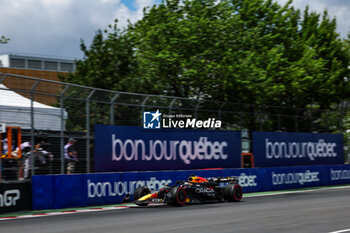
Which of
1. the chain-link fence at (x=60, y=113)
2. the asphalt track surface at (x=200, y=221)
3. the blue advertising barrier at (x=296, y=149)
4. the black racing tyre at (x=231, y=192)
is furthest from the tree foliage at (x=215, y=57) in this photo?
the asphalt track surface at (x=200, y=221)

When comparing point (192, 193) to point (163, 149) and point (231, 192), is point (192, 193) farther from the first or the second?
point (163, 149)

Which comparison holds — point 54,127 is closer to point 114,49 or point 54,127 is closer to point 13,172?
point 13,172

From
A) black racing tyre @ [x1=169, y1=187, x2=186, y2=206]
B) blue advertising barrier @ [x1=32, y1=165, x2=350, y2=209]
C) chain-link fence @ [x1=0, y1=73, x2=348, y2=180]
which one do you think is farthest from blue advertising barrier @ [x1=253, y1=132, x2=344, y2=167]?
black racing tyre @ [x1=169, y1=187, x2=186, y2=206]

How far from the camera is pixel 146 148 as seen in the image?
1892 cm

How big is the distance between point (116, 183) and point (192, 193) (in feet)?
9.43

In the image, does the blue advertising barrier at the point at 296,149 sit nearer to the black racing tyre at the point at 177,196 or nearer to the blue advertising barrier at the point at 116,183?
the blue advertising barrier at the point at 116,183

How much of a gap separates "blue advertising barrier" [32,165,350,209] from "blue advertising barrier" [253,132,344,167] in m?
1.11

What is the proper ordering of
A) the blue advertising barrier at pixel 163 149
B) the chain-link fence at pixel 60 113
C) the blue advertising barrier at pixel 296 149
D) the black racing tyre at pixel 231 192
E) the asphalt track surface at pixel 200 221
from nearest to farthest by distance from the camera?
the asphalt track surface at pixel 200 221 → the chain-link fence at pixel 60 113 → the black racing tyre at pixel 231 192 → the blue advertising barrier at pixel 163 149 → the blue advertising barrier at pixel 296 149

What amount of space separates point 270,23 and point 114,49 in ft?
32.6

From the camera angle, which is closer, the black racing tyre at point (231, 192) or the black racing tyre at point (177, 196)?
the black racing tyre at point (177, 196)

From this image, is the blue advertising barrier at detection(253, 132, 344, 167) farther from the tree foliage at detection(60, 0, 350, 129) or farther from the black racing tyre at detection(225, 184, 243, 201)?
the black racing tyre at detection(225, 184, 243, 201)

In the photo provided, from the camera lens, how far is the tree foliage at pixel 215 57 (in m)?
25.6

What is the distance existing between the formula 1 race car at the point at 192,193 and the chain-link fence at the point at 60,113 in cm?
294

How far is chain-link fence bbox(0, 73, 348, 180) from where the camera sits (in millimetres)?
14391
